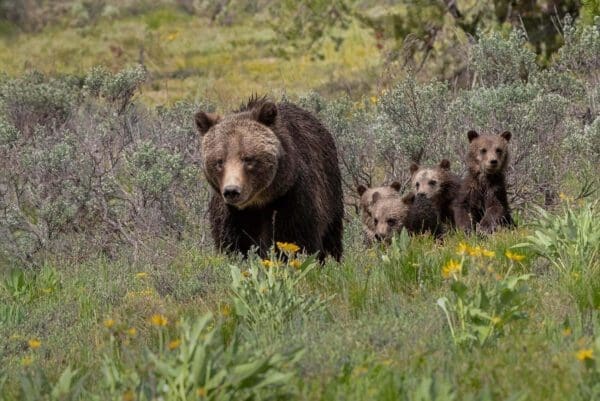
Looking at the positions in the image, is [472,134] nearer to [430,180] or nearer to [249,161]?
[430,180]

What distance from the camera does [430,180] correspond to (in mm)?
9172

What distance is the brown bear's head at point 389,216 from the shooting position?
356 inches

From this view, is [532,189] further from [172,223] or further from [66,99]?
[66,99]

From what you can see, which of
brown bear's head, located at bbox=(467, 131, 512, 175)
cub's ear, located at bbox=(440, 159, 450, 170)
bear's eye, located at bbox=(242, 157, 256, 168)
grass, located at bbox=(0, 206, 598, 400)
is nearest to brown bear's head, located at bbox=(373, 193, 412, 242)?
cub's ear, located at bbox=(440, 159, 450, 170)

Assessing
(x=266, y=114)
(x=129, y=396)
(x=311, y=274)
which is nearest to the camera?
(x=129, y=396)

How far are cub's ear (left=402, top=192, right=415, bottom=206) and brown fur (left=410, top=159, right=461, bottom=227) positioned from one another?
0.06 meters

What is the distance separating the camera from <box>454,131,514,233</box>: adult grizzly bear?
8.61 metres

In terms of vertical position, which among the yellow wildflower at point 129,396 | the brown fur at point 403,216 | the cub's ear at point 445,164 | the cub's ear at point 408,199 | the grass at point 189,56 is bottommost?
the grass at point 189,56

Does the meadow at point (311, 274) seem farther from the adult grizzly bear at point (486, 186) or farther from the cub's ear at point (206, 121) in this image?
the cub's ear at point (206, 121)

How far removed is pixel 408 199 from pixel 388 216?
0.84ft

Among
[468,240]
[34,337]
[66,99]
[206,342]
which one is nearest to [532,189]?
[468,240]

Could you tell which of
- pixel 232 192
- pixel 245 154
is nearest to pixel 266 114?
pixel 245 154

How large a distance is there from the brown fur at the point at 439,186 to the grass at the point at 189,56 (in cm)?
1152

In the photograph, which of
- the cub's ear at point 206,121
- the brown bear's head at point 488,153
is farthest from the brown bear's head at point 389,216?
the cub's ear at point 206,121
